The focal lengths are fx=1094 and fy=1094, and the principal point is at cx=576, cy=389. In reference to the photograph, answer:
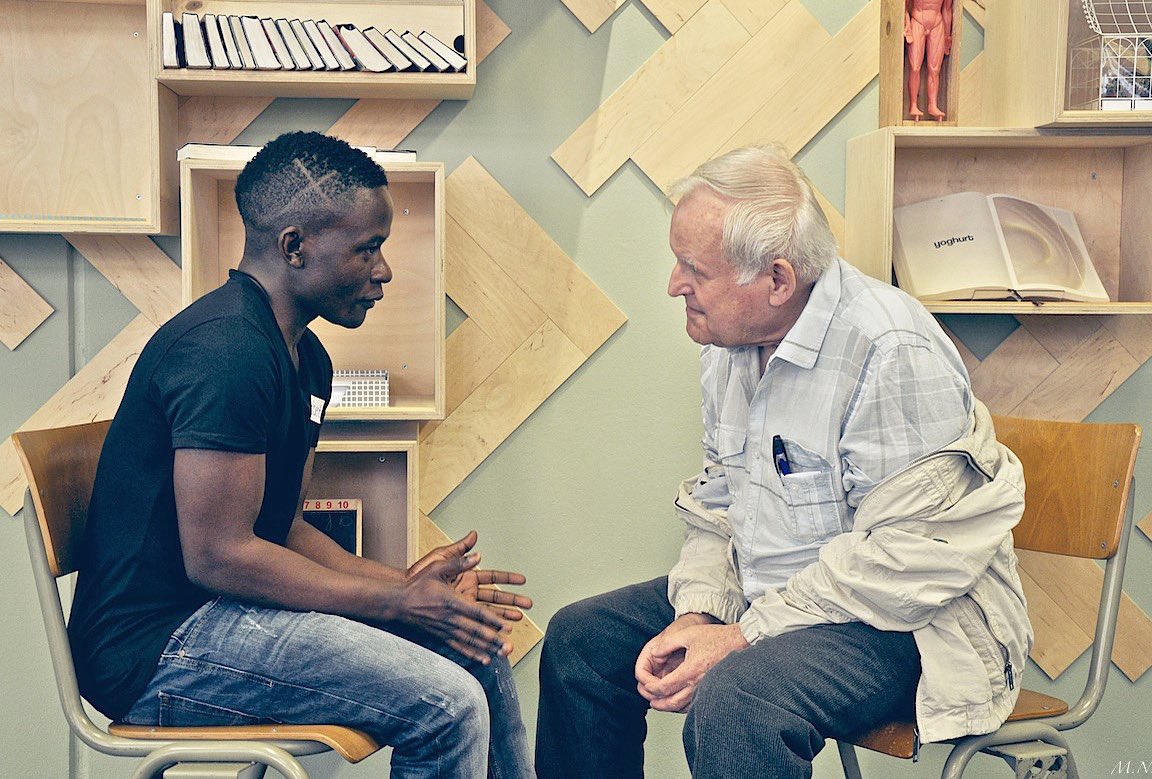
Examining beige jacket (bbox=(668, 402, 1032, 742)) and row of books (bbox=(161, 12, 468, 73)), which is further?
row of books (bbox=(161, 12, 468, 73))

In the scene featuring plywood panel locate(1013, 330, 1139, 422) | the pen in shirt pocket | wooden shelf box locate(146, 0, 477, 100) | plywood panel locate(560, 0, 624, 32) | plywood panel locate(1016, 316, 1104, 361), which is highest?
plywood panel locate(560, 0, 624, 32)

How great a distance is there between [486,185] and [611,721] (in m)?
1.22

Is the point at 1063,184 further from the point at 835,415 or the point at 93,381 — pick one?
the point at 93,381

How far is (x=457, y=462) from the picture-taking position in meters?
2.54

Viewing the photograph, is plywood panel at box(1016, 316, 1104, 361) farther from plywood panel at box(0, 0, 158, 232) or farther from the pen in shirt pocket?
plywood panel at box(0, 0, 158, 232)

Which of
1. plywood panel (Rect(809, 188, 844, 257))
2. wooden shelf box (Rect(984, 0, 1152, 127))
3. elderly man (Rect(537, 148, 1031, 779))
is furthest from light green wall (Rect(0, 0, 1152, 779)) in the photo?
elderly man (Rect(537, 148, 1031, 779))

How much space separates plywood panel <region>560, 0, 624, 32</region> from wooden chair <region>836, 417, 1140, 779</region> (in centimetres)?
123

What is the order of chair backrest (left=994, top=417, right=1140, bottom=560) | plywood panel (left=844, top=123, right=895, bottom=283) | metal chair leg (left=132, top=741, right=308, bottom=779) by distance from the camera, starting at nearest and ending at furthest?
metal chair leg (left=132, top=741, right=308, bottom=779), chair backrest (left=994, top=417, right=1140, bottom=560), plywood panel (left=844, top=123, right=895, bottom=283)

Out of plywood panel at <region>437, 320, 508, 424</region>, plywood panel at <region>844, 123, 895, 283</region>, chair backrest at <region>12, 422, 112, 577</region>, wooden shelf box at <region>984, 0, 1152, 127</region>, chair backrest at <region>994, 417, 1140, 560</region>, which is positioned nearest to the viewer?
chair backrest at <region>12, 422, 112, 577</region>

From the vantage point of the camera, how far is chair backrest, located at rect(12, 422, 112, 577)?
1643 millimetres

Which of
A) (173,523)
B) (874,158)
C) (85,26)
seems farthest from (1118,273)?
(85,26)

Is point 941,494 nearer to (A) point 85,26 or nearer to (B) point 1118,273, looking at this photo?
(B) point 1118,273

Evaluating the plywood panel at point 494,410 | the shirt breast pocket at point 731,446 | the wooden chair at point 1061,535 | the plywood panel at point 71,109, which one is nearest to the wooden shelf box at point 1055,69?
the wooden chair at point 1061,535

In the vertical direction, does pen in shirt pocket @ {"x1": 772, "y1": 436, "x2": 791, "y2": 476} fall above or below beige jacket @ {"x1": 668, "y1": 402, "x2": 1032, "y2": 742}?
above
